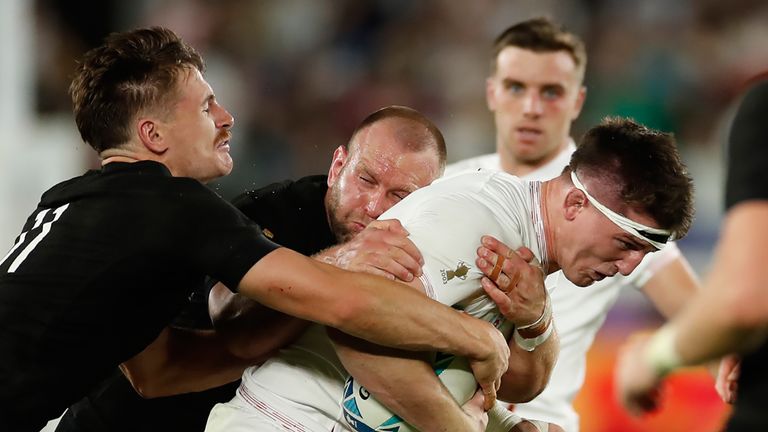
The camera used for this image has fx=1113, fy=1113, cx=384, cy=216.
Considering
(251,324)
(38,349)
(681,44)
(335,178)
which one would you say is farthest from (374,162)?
(681,44)

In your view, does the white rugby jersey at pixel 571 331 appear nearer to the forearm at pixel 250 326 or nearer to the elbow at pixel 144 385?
the forearm at pixel 250 326

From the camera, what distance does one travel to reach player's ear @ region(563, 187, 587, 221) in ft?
10.8

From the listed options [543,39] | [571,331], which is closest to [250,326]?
[571,331]

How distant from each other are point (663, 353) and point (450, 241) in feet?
Answer: 2.85

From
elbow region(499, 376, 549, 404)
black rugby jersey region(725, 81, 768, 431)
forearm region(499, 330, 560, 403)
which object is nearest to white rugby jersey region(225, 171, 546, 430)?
forearm region(499, 330, 560, 403)

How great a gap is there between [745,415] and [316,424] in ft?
4.53

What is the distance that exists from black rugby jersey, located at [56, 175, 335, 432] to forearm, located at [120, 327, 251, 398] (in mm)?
204

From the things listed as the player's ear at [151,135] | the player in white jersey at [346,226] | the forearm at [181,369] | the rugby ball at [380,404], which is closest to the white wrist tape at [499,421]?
the player in white jersey at [346,226]

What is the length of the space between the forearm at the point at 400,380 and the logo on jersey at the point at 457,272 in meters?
0.25

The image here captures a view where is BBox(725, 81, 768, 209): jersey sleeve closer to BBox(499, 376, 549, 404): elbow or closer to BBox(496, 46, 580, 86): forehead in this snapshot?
BBox(499, 376, 549, 404): elbow

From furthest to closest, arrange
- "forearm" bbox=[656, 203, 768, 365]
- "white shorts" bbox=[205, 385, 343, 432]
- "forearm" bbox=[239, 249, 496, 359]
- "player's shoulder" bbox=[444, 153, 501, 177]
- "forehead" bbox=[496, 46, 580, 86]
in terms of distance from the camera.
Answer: "forehead" bbox=[496, 46, 580, 86], "player's shoulder" bbox=[444, 153, 501, 177], "white shorts" bbox=[205, 385, 343, 432], "forearm" bbox=[239, 249, 496, 359], "forearm" bbox=[656, 203, 768, 365]

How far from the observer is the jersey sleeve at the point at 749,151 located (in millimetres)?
2289

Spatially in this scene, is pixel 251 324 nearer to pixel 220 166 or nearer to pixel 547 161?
pixel 220 166

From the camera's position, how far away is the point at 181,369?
12.3 feet
